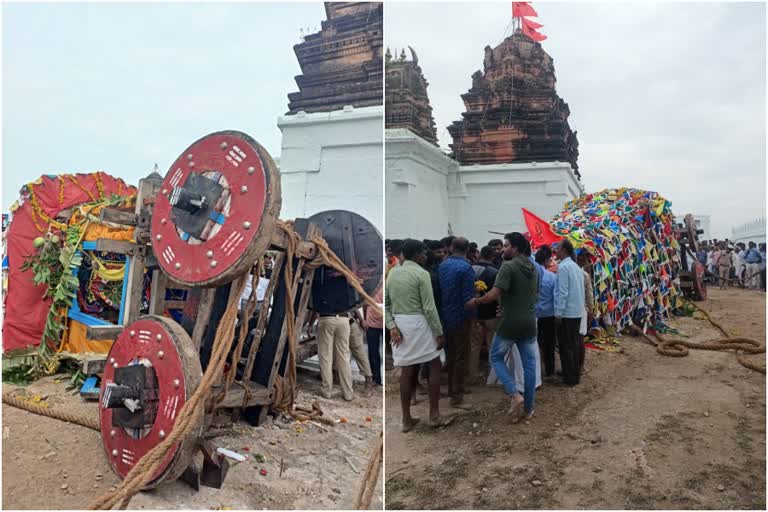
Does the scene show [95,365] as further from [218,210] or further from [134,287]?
[218,210]

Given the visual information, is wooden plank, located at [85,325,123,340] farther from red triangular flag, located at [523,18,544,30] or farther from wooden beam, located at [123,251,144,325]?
red triangular flag, located at [523,18,544,30]

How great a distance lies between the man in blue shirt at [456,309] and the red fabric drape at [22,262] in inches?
168

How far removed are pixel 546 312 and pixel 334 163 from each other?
4801mm

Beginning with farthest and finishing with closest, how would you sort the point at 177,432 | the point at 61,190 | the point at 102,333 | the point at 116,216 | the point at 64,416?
the point at 61,190 → the point at 116,216 → the point at 64,416 → the point at 102,333 → the point at 177,432

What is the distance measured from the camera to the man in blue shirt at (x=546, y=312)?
176 inches

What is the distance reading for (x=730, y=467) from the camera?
2783 mm

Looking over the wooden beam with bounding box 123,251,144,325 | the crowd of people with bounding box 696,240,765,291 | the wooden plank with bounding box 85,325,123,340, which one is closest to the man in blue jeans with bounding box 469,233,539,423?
the wooden plank with bounding box 85,325,123,340

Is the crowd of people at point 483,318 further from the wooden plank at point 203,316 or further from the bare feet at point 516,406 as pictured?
the wooden plank at point 203,316

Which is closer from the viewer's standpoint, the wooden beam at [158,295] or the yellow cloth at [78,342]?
the wooden beam at [158,295]

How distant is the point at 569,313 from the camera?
4238 millimetres

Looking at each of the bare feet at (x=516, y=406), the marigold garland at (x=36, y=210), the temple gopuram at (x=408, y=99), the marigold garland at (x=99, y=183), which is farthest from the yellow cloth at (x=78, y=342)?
the temple gopuram at (x=408, y=99)

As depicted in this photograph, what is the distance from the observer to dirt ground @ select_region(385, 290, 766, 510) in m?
2.63

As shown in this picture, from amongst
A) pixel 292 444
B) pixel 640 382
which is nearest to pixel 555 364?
Answer: pixel 640 382

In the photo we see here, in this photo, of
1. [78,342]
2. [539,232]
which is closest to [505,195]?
[539,232]
